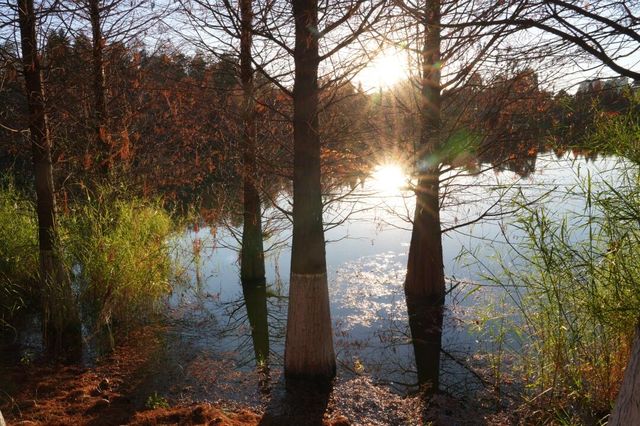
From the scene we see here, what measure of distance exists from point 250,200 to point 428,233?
391 centimetres

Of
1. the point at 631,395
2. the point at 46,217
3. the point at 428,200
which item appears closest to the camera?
the point at 631,395

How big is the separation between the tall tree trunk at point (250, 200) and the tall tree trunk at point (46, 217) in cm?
347

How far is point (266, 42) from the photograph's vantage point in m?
6.42

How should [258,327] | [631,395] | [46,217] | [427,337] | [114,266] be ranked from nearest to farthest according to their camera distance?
[631,395] → [46,217] → [114,266] → [427,337] → [258,327]

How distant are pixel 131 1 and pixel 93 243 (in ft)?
11.7

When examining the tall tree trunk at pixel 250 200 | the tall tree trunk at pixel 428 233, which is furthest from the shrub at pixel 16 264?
the tall tree trunk at pixel 428 233

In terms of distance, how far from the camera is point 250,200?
1061 centimetres

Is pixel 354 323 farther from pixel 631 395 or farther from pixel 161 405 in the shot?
pixel 631 395

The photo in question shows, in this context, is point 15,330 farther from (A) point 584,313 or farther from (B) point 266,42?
(A) point 584,313

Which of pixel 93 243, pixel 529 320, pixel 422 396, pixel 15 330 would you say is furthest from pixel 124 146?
pixel 529 320

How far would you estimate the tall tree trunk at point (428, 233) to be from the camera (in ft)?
27.3

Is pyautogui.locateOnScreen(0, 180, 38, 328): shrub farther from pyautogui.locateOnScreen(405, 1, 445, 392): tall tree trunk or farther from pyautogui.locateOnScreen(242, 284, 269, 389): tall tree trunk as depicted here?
pyautogui.locateOnScreen(405, 1, 445, 392): tall tree trunk

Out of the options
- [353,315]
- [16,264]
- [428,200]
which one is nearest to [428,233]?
[428,200]

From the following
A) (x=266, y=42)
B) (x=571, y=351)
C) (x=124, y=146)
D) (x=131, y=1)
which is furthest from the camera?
(x=124, y=146)
